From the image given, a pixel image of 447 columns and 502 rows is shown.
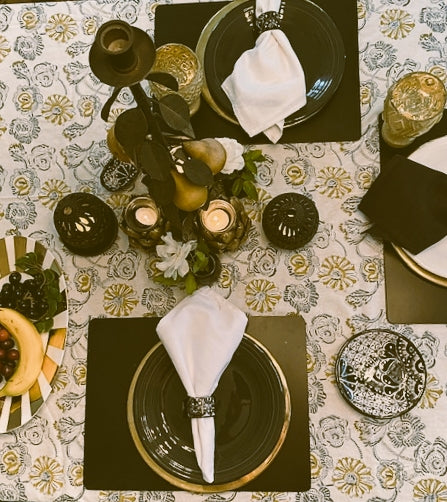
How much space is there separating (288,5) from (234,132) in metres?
0.29

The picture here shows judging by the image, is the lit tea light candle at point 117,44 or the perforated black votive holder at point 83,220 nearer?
the lit tea light candle at point 117,44

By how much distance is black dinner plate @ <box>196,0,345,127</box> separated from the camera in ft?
3.69

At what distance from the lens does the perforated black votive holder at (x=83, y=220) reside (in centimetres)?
105

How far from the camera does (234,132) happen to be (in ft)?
3.77

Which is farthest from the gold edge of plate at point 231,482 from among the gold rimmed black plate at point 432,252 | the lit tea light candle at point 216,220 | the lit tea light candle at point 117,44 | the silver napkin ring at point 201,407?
the lit tea light candle at point 117,44

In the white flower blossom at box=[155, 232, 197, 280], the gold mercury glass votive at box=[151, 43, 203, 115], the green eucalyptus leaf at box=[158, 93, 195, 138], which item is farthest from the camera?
the gold mercury glass votive at box=[151, 43, 203, 115]

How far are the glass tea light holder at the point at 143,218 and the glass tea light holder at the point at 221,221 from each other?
0.08m

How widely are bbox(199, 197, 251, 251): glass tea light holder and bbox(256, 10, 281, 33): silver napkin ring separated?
1.25 feet

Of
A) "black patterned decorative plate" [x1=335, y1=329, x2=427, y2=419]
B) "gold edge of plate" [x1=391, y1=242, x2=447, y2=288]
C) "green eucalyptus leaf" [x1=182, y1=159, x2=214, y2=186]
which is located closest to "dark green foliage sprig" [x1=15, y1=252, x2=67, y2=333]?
"green eucalyptus leaf" [x1=182, y1=159, x2=214, y2=186]

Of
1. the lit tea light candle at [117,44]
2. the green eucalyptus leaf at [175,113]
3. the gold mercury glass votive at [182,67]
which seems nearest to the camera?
the lit tea light candle at [117,44]

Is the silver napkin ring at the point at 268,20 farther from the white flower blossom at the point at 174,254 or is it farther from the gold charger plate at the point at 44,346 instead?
the gold charger plate at the point at 44,346

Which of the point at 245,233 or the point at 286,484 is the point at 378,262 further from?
the point at 286,484

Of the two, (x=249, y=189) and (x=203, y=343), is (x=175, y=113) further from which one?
(x=203, y=343)

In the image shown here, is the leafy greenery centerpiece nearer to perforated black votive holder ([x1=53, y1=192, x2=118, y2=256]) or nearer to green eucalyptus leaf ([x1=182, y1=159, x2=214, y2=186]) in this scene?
green eucalyptus leaf ([x1=182, y1=159, x2=214, y2=186])
